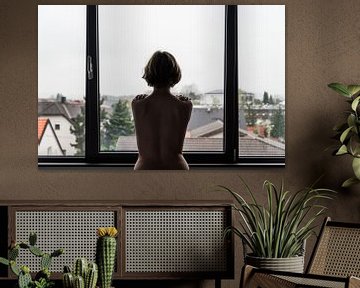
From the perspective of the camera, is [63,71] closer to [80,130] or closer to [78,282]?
[80,130]

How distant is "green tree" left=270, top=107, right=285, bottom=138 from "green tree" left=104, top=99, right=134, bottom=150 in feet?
3.25

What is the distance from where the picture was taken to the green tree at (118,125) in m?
6.01

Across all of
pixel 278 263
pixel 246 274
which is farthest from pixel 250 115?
pixel 246 274

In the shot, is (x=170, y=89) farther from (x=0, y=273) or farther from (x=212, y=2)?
(x=0, y=273)

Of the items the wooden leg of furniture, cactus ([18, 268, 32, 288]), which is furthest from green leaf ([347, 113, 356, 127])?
cactus ([18, 268, 32, 288])

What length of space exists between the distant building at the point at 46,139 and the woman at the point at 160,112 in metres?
0.59

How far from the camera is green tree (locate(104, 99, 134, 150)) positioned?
6.01 meters

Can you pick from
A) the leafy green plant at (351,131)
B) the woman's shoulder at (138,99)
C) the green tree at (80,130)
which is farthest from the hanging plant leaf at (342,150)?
the green tree at (80,130)

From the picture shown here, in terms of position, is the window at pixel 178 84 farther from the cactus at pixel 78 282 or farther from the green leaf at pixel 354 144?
the cactus at pixel 78 282

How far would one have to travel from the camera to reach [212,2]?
6020 millimetres

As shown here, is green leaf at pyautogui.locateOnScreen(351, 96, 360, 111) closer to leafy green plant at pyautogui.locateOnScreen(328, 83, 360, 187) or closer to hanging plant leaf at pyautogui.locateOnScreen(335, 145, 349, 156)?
leafy green plant at pyautogui.locateOnScreen(328, 83, 360, 187)

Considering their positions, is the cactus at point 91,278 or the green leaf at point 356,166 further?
the green leaf at point 356,166

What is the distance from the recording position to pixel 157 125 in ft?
19.7

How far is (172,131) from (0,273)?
1512 mm
